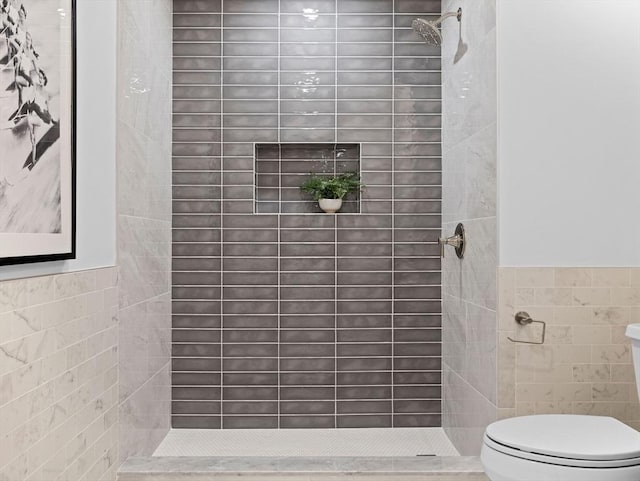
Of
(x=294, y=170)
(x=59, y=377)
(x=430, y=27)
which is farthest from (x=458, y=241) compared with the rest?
(x=59, y=377)

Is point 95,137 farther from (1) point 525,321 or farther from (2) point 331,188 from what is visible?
(1) point 525,321

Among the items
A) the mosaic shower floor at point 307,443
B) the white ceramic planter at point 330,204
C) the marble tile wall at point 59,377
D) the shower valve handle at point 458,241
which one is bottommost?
the mosaic shower floor at point 307,443

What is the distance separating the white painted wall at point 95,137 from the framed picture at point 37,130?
110 mm

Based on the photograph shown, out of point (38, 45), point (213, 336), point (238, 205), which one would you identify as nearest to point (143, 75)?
point (238, 205)

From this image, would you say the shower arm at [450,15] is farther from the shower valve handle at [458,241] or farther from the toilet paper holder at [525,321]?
the toilet paper holder at [525,321]

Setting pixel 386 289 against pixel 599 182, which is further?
pixel 386 289

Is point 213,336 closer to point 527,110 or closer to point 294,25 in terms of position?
point 294,25

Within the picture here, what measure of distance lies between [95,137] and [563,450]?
1.72 metres

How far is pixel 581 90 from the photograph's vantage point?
2359mm

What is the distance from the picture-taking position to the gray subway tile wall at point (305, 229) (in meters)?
3.37

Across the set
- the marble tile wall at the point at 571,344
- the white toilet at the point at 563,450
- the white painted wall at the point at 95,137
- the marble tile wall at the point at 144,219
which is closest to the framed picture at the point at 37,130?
the white painted wall at the point at 95,137

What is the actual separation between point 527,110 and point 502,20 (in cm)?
33

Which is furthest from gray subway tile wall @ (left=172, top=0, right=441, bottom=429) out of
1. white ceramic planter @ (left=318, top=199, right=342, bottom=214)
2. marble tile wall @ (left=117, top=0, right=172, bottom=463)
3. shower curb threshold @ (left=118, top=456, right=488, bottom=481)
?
shower curb threshold @ (left=118, top=456, right=488, bottom=481)

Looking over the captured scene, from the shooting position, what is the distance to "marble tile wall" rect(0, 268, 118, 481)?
5.05ft
